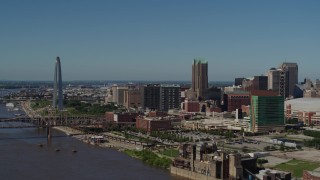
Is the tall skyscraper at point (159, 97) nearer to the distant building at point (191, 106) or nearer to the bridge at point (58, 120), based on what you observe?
the distant building at point (191, 106)

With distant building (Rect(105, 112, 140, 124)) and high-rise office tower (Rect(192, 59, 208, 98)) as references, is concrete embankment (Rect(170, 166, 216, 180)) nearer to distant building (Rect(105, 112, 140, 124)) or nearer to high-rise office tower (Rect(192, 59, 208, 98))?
distant building (Rect(105, 112, 140, 124))

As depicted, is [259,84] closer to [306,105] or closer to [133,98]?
[306,105]

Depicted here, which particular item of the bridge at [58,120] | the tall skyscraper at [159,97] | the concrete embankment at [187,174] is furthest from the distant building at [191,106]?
the concrete embankment at [187,174]

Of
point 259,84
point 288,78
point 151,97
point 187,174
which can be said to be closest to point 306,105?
point 288,78

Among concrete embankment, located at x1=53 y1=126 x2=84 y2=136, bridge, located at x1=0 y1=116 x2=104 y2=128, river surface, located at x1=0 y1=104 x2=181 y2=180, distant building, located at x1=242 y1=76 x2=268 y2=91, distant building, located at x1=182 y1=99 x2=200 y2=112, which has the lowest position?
river surface, located at x1=0 y1=104 x2=181 y2=180

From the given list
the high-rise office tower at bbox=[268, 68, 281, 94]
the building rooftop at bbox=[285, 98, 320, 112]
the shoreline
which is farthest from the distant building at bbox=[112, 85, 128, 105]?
the shoreline

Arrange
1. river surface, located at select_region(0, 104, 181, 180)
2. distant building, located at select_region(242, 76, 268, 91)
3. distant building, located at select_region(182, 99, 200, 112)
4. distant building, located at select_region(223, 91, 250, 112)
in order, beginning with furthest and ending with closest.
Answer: distant building, located at select_region(242, 76, 268, 91), distant building, located at select_region(223, 91, 250, 112), distant building, located at select_region(182, 99, 200, 112), river surface, located at select_region(0, 104, 181, 180)

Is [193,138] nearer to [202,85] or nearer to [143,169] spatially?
[143,169]
